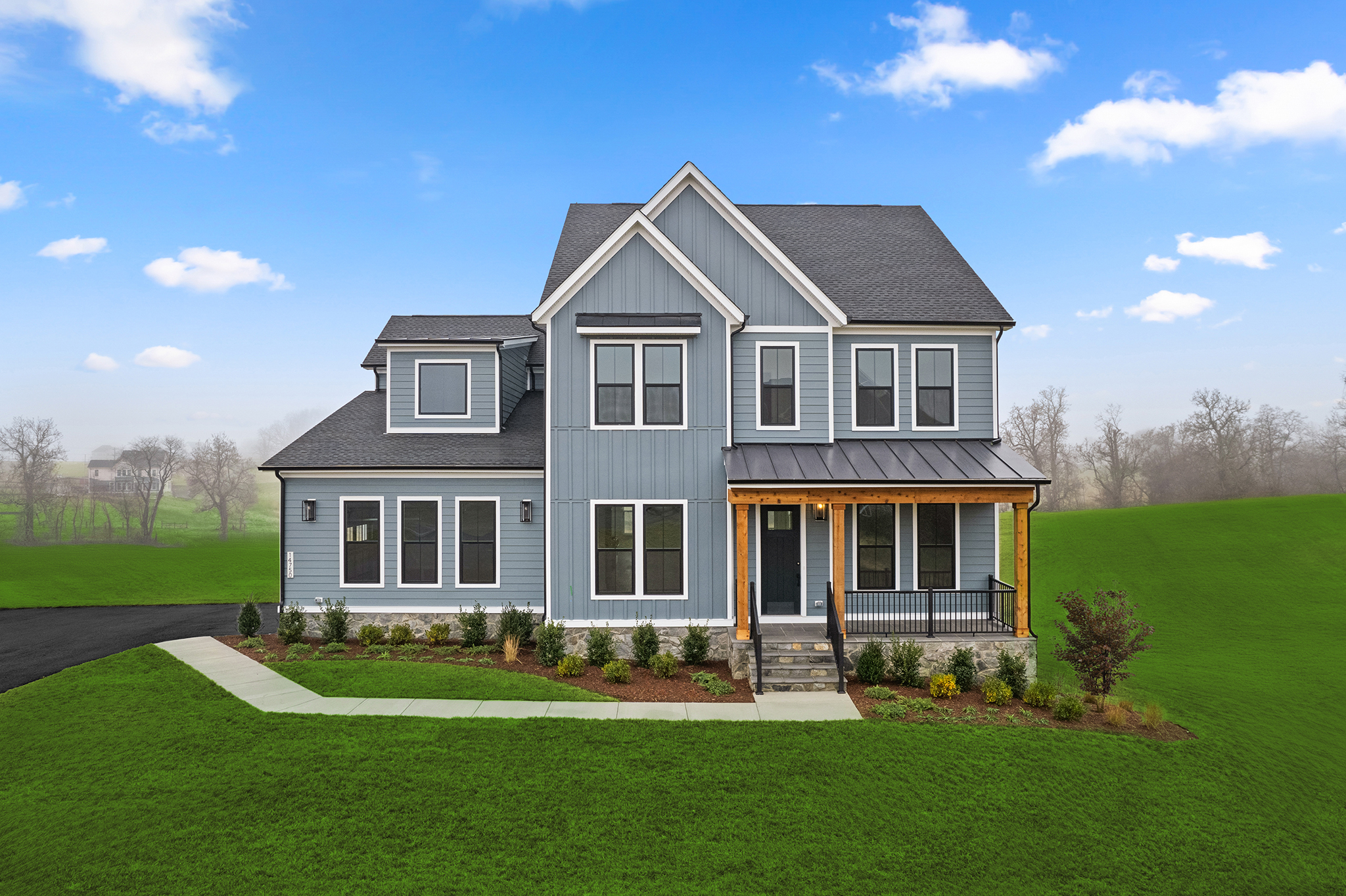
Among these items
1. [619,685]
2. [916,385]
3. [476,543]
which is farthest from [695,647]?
[916,385]

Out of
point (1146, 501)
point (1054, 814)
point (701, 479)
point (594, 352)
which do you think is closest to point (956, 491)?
point (701, 479)

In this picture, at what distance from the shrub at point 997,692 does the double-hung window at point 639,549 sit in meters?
5.89

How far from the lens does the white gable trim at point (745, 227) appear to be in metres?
13.8

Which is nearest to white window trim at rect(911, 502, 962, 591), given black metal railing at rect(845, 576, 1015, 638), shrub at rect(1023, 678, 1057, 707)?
black metal railing at rect(845, 576, 1015, 638)

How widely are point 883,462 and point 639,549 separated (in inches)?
213

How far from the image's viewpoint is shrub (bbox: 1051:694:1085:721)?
10406mm

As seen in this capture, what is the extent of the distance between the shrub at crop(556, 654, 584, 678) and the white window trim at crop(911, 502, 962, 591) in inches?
287

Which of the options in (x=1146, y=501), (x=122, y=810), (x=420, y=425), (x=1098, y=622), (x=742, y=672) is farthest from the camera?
(x=1146, y=501)

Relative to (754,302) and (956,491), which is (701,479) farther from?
(956,491)

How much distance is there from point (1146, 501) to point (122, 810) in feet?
183

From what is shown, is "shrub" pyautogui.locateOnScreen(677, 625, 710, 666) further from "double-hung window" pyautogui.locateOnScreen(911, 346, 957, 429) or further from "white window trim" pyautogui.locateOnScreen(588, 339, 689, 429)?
"double-hung window" pyautogui.locateOnScreen(911, 346, 957, 429)

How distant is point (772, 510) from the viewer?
544 inches

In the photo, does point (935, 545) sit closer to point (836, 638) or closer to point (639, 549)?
point (836, 638)

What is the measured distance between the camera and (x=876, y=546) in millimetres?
14086
